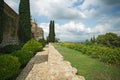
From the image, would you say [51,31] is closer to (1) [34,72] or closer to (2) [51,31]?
(2) [51,31]

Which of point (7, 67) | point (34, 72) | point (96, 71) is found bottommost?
point (34, 72)

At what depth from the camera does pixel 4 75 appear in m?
6.89

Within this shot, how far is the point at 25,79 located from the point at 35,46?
13697 millimetres

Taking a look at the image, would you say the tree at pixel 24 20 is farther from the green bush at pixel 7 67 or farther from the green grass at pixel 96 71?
the green bush at pixel 7 67

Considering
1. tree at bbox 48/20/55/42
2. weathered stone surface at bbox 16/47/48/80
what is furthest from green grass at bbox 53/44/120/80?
tree at bbox 48/20/55/42

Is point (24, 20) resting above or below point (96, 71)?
above

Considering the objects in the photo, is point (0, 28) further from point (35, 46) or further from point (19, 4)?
point (19, 4)

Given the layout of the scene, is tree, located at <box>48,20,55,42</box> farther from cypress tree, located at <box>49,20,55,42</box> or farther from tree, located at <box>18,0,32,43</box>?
tree, located at <box>18,0,32,43</box>

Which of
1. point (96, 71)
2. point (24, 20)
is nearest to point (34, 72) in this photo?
point (96, 71)

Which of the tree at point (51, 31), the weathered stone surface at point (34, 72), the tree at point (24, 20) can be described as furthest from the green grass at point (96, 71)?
the tree at point (51, 31)

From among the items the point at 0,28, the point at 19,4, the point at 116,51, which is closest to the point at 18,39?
the point at 19,4

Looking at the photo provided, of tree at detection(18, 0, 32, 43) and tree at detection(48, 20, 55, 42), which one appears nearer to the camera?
tree at detection(18, 0, 32, 43)

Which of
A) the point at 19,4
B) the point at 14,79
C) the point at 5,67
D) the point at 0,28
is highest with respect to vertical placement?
the point at 19,4

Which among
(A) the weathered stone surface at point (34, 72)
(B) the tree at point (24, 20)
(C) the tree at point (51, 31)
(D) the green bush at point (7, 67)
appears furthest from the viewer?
(C) the tree at point (51, 31)
